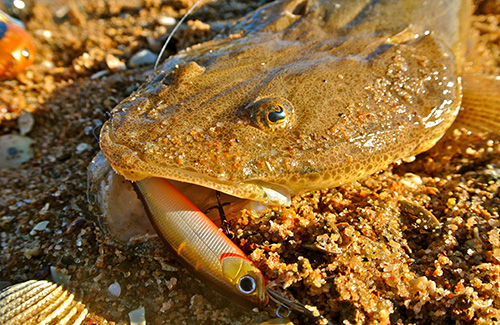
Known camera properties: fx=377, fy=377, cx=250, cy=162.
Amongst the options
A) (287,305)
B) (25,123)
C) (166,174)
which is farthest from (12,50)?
(287,305)

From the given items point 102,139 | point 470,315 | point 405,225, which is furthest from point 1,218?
point 470,315

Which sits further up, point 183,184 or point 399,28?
point 399,28

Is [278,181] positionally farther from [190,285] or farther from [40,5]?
[40,5]

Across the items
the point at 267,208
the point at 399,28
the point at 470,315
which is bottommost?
the point at 470,315

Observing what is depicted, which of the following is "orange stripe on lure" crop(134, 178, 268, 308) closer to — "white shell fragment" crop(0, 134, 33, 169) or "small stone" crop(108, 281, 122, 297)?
"small stone" crop(108, 281, 122, 297)

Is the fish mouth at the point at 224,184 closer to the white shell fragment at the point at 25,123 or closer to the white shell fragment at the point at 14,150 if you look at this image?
the white shell fragment at the point at 14,150

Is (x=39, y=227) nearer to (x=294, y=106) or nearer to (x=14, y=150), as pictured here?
(x=14, y=150)

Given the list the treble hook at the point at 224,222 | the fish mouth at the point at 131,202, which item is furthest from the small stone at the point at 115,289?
the treble hook at the point at 224,222
